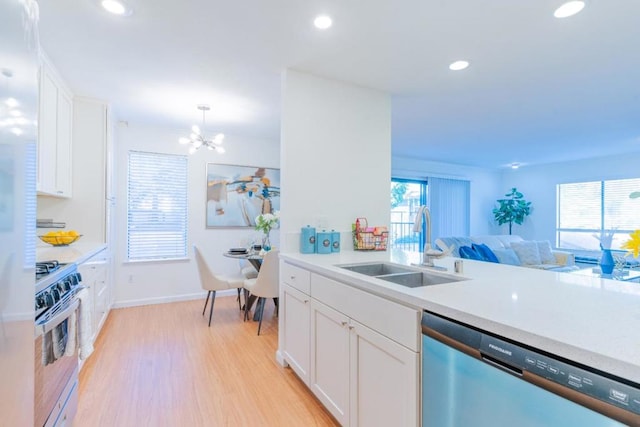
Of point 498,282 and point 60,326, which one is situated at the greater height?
point 498,282

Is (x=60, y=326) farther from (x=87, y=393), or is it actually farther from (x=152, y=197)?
(x=152, y=197)

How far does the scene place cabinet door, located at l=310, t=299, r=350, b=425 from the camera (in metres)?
1.67

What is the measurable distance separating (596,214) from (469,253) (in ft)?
12.1

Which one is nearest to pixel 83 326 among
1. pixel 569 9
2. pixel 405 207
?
pixel 569 9

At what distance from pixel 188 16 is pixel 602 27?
2.67m

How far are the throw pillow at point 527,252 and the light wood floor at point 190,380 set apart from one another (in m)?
4.83

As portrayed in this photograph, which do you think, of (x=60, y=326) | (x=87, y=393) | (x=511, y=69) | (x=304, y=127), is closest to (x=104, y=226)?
(x=87, y=393)

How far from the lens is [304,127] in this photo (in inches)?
104

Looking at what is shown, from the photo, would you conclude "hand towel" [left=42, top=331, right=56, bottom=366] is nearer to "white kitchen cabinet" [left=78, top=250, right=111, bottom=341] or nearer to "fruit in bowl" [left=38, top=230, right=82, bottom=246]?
"white kitchen cabinet" [left=78, top=250, right=111, bottom=341]

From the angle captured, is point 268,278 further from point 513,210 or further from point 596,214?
point 596,214

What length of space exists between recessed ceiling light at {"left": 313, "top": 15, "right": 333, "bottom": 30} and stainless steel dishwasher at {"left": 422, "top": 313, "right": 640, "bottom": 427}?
1.81m

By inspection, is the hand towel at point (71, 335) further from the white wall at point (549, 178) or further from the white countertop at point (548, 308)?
the white wall at point (549, 178)

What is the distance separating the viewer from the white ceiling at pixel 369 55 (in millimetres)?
1851

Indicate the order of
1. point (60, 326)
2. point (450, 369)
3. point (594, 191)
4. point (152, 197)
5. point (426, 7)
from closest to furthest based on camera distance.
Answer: point (450, 369), point (60, 326), point (426, 7), point (152, 197), point (594, 191)
